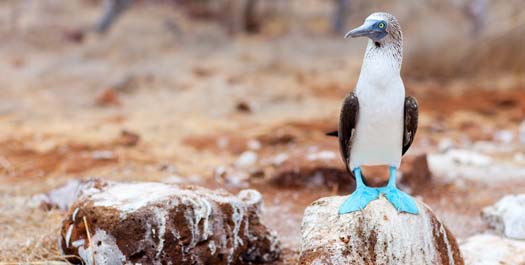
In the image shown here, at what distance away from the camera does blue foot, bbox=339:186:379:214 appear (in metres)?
2.83

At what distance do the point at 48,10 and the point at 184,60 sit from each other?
10.3ft

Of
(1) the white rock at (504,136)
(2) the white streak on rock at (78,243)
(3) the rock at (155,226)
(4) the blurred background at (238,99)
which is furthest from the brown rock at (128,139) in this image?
(1) the white rock at (504,136)

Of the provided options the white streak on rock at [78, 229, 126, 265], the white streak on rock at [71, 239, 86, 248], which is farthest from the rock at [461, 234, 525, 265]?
the white streak on rock at [71, 239, 86, 248]

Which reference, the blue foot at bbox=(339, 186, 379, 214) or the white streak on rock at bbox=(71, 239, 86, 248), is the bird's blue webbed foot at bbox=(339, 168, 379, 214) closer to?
the blue foot at bbox=(339, 186, 379, 214)

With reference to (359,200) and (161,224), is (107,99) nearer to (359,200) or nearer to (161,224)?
(161,224)

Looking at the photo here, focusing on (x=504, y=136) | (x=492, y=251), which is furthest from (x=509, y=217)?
(x=504, y=136)

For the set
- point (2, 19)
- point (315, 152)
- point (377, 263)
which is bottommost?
point (377, 263)

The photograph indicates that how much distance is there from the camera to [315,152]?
511 cm

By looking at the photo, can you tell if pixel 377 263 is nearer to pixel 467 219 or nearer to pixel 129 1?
pixel 467 219

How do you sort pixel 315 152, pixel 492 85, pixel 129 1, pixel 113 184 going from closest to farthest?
pixel 113 184 → pixel 315 152 → pixel 492 85 → pixel 129 1

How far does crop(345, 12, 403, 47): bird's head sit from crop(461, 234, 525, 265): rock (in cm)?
129

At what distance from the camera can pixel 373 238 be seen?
9.16 feet

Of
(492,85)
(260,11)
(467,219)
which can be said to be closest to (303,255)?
(467,219)

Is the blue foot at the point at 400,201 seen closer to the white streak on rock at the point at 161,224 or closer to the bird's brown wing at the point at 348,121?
the bird's brown wing at the point at 348,121
